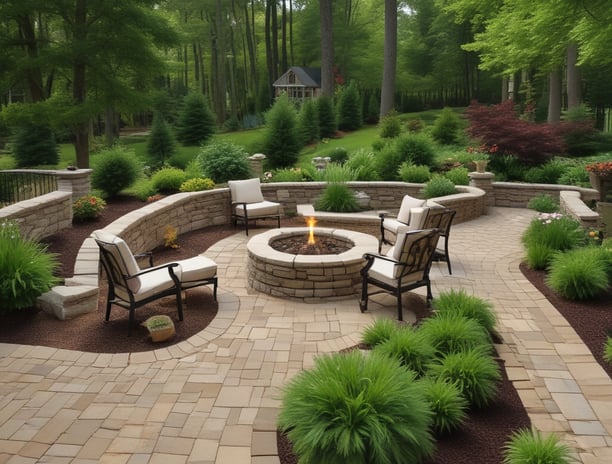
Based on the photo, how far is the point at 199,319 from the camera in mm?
5867

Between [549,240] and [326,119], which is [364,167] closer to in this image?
[549,240]

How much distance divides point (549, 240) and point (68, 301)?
622 centimetres

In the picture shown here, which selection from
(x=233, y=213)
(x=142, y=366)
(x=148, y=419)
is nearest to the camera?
(x=148, y=419)

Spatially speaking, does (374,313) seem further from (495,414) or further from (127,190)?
(127,190)

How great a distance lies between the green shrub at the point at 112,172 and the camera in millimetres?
10812

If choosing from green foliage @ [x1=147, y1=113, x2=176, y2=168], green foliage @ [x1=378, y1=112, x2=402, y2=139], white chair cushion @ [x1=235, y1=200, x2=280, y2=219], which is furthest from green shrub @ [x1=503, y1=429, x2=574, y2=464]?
green foliage @ [x1=147, y1=113, x2=176, y2=168]

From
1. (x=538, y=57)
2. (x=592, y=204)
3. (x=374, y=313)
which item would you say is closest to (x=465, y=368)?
(x=374, y=313)

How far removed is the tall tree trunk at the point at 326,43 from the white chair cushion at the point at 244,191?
1843 centimetres

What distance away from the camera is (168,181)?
11.3 meters

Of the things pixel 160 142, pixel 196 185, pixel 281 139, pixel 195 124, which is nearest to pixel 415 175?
pixel 196 185

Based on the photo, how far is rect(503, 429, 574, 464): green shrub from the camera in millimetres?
3189

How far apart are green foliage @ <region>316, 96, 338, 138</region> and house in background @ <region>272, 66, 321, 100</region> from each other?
1153 cm

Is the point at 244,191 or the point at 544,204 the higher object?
the point at 244,191

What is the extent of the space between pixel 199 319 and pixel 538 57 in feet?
58.0
